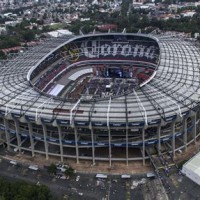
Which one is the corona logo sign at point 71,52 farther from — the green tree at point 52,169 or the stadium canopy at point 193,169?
the stadium canopy at point 193,169

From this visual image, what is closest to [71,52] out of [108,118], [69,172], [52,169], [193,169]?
[108,118]

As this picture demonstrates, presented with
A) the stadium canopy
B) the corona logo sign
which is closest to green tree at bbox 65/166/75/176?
the stadium canopy

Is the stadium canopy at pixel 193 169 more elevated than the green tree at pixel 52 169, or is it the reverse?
the stadium canopy at pixel 193 169

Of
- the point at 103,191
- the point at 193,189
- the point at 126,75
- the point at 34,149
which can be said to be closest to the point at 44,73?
the point at 126,75

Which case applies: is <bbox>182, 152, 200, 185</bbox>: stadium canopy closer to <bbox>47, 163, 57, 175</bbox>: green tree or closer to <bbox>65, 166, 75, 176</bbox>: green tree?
<bbox>65, 166, 75, 176</bbox>: green tree

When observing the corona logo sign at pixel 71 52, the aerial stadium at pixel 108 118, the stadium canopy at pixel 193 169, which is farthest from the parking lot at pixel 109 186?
the corona logo sign at pixel 71 52

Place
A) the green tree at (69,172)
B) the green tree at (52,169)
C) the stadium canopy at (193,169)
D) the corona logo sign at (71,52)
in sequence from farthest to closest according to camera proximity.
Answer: the corona logo sign at (71,52) → the green tree at (52,169) → the green tree at (69,172) → the stadium canopy at (193,169)

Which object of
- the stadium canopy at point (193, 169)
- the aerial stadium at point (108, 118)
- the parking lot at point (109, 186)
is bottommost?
the parking lot at point (109, 186)

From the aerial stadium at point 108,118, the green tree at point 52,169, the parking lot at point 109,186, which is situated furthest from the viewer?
the aerial stadium at point 108,118
